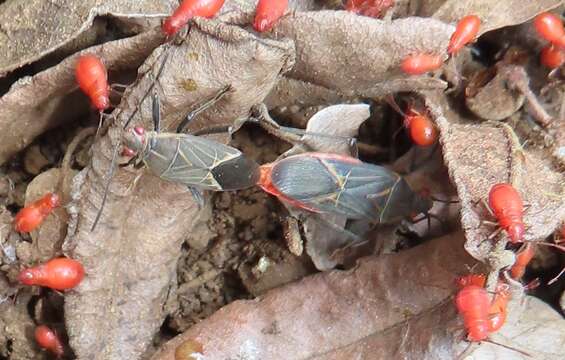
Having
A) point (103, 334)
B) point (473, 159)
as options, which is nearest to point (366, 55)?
point (473, 159)

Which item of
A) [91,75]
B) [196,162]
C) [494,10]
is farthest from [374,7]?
[91,75]

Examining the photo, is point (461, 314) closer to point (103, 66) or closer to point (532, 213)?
point (532, 213)

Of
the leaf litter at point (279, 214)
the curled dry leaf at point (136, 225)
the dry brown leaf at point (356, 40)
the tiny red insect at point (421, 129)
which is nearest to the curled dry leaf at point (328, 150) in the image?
the leaf litter at point (279, 214)

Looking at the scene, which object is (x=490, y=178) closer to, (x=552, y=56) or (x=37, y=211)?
(x=552, y=56)

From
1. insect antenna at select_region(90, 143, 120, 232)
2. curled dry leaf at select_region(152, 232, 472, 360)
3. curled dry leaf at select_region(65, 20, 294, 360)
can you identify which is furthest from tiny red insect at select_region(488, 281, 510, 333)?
insect antenna at select_region(90, 143, 120, 232)

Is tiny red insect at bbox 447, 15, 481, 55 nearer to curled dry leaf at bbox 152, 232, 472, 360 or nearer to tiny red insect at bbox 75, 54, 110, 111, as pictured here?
curled dry leaf at bbox 152, 232, 472, 360
